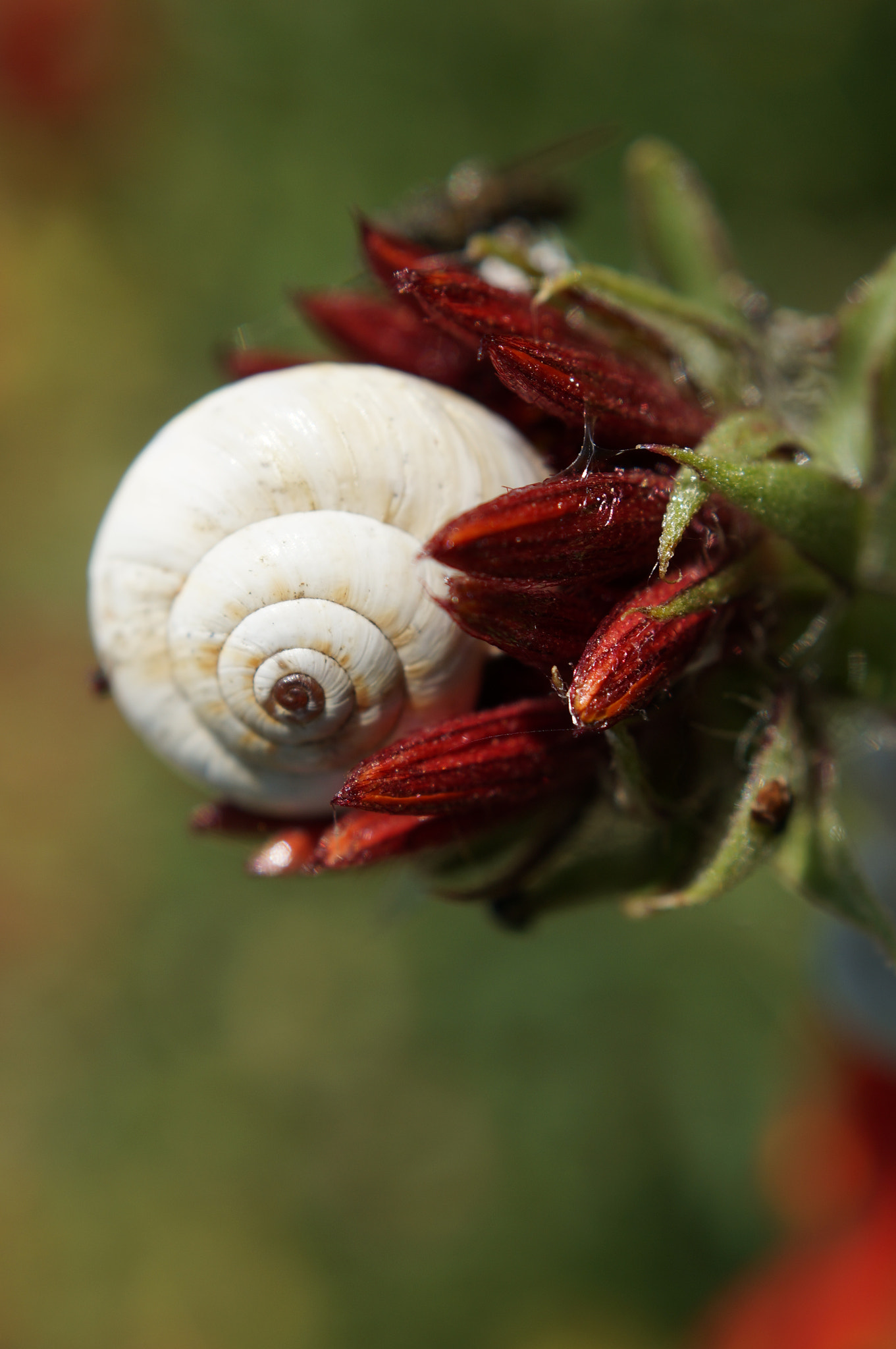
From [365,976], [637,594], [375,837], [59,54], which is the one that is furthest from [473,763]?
[59,54]

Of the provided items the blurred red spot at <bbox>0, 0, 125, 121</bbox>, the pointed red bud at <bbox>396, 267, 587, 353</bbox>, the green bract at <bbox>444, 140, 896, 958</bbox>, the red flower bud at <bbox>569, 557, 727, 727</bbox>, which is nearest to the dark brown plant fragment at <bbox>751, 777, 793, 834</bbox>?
the green bract at <bbox>444, 140, 896, 958</bbox>

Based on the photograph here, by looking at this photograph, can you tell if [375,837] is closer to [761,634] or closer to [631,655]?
[631,655]

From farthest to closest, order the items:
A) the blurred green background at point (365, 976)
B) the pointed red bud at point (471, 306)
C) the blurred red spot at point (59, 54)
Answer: the blurred red spot at point (59, 54)
the blurred green background at point (365, 976)
the pointed red bud at point (471, 306)

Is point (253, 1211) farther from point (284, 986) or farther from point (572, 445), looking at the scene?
point (572, 445)

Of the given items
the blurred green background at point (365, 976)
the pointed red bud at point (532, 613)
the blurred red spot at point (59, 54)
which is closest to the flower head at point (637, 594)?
the pointed red bud at point (532, 613)

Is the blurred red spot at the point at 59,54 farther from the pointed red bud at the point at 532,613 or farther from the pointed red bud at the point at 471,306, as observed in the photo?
the pointed red bud at the point at 532,613

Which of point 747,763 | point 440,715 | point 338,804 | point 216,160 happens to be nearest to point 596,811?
point 747,763
